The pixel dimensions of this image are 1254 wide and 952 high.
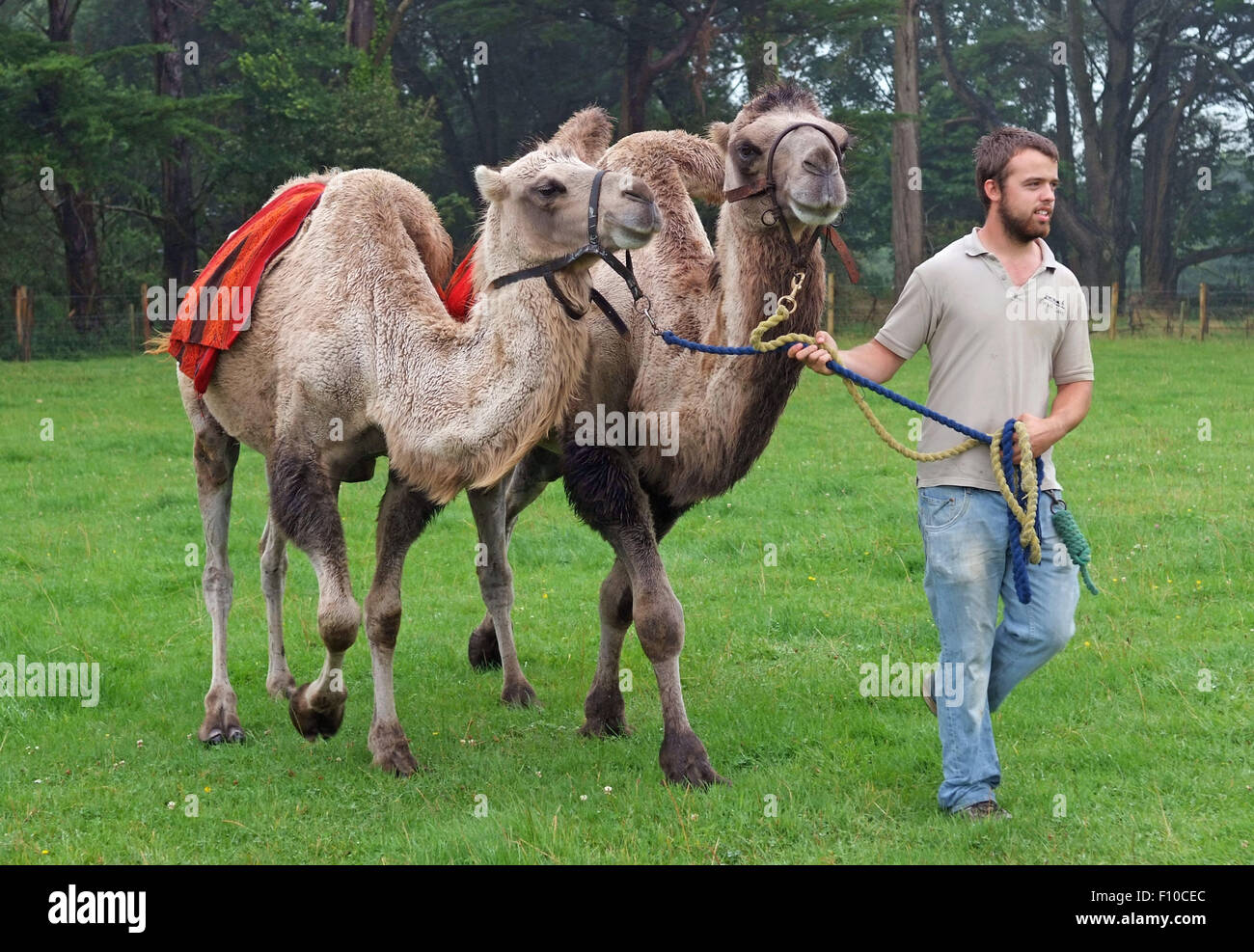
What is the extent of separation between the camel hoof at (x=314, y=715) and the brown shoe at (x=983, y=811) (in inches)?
99.7

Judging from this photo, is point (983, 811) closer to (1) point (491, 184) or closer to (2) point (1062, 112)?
(1) point (491, 184)

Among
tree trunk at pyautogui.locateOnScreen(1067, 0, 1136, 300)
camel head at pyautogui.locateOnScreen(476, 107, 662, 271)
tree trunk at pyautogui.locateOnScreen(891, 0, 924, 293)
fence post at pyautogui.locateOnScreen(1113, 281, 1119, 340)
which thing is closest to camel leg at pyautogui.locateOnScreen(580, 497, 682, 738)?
camel head at pyautogui.locateOnScreen(476, 107, 662, 271)

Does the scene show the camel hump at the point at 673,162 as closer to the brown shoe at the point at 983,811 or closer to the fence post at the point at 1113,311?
the brown shoe at the point at 983,811

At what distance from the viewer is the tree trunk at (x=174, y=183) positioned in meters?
27.8

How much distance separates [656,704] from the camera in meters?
7.09

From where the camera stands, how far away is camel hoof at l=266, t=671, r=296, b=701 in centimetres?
738

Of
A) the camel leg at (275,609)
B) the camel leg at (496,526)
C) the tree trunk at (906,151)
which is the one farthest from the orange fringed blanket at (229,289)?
the tree trunk at (906,151)

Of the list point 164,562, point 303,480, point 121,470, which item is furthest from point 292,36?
point 303,480

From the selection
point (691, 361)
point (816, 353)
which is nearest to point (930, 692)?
point (816, 353)

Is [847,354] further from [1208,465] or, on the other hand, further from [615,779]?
[1208,465]

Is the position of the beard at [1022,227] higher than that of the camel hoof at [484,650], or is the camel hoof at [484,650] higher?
the beard at [1022,227]

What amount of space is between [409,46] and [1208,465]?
93.0ft

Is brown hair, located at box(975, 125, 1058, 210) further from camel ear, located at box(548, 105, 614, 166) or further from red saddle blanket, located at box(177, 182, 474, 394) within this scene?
red saddle blanket, located at box(177, 182, 474, 394)

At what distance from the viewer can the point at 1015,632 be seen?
16.6 feet
